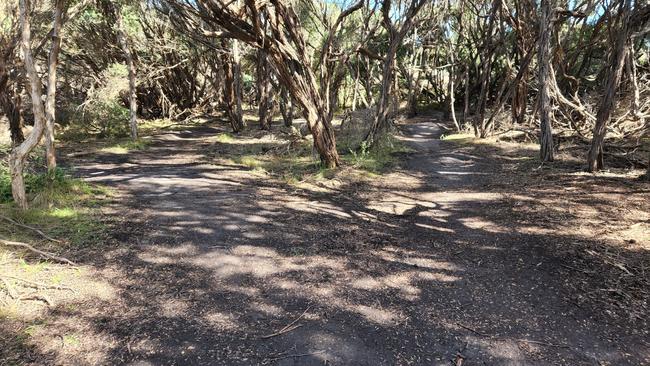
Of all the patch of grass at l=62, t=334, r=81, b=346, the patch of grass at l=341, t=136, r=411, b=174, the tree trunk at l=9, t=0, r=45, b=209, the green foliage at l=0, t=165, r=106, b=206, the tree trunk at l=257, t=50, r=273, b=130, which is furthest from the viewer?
the tree trunk at l=257, t=50, r=273, b=130

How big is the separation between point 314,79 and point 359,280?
549 cm

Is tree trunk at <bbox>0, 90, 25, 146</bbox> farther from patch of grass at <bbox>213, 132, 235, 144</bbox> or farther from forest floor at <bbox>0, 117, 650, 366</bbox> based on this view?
forest floor at <bbox>0, 117, 650, 366</bbox>

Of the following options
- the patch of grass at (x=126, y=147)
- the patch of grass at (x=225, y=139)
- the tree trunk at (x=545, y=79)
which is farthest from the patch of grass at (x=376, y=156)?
the patch of grass at (x=126, y=147)

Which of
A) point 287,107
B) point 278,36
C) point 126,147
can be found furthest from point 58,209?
point 287,107

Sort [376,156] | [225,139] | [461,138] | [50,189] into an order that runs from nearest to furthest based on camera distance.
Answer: [50,189] → [376,156] → [461,138] → [225,139]

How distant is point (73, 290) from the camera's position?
3.56m

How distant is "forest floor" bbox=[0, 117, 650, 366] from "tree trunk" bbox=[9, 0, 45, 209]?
110 cm

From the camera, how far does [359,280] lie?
13.1 ft

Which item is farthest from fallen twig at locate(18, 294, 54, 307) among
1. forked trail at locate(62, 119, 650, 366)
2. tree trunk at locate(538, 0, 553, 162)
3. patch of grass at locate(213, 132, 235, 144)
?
patch of grass at locate(213, 132, 235, 144)

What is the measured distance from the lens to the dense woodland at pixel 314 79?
6973 millimetres

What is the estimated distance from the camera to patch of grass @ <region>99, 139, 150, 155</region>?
13.1 metres

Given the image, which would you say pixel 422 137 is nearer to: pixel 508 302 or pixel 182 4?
pixel 182 4

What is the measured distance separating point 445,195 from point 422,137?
8.30 metres

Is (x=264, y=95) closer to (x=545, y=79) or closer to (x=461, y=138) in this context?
(x=461, y=138)
